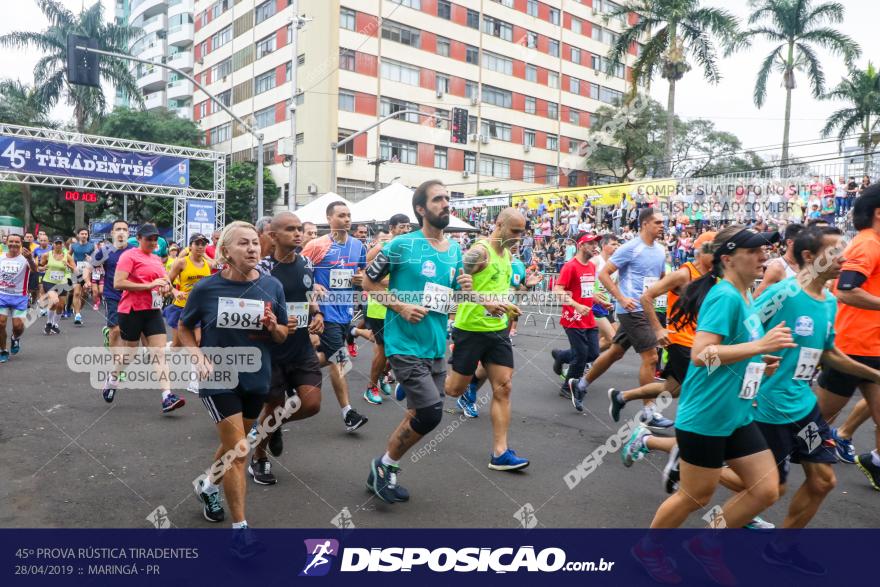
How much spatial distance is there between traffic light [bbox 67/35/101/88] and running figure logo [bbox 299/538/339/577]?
14144 millimetres

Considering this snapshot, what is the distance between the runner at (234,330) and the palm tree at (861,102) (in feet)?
95.6

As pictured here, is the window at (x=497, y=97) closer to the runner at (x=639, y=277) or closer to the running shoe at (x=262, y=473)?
the runner at (x=639, y=277)

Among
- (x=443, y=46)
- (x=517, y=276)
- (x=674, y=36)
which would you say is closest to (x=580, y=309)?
(x=517, y=276)

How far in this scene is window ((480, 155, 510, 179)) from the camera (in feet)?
157

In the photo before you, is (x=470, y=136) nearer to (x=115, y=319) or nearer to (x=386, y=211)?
(x=386, y=211)

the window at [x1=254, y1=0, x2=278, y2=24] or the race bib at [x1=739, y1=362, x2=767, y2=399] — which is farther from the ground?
the window at [x1=254, y1=0, x2=278, y2=24]

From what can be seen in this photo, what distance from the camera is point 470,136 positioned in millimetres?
47312

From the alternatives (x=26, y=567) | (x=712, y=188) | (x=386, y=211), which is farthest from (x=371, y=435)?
(x=712, y=188)

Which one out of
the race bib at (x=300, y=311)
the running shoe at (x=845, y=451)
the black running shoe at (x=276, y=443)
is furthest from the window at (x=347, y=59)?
the running shoe at (x=845, y=451)

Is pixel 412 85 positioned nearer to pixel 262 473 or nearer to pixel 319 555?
pixel 262 473

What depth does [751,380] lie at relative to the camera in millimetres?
3230

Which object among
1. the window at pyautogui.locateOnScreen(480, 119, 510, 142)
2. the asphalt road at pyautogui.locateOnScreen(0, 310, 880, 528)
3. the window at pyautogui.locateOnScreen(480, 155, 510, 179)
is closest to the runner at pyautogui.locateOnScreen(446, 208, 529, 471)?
the asphalt road at pyautogui.locateOnScreen(0, 310, 880, 528)

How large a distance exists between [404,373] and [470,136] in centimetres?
4450

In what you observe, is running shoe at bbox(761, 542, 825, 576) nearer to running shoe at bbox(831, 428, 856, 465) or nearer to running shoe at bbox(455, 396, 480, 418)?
Result: running shoe at bbox(831, 428, 856, 465)
